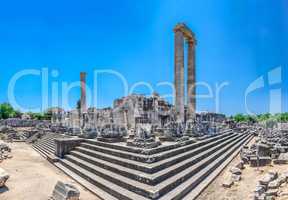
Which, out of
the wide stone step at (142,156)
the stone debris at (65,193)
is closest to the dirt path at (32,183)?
the stone debris at (65,193)

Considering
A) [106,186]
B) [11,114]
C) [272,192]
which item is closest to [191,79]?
[272,192]

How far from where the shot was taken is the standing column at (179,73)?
1878 centimetres

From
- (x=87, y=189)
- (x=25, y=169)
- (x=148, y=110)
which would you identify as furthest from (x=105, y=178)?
(x=148, y=110)

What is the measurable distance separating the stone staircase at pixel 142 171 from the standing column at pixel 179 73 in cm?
857

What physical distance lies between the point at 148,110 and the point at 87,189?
13027 millimetres

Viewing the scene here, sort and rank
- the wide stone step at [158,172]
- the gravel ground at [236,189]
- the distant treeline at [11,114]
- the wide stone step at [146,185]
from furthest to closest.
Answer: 1. the distant treeline at [11,114]
2. the gravel ground at [236,189]
3. the wide stone step at [158,172]
4. the wide stone step at [146,185]

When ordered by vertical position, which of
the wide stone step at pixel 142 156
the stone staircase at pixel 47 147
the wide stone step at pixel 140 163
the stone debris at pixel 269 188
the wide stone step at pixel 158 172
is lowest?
the stone staircase at pixel 47 147

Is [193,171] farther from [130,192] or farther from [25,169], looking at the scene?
[25,169]

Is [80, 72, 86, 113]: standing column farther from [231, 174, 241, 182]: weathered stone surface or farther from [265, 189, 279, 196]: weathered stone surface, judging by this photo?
[265, 189, 279, 196]: weathered stone surface

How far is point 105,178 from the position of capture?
7270 millimetres

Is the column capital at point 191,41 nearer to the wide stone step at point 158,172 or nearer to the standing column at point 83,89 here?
the standing column at point 83,89

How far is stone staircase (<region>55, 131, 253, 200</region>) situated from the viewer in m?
6.01

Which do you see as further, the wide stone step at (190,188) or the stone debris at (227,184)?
the stone debris at (227,184)

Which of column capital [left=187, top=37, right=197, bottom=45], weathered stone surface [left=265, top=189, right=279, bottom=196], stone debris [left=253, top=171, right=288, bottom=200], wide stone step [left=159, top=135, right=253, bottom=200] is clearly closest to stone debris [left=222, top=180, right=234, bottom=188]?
wide stone step [left=159, top=135, right=253, bottom=200]
